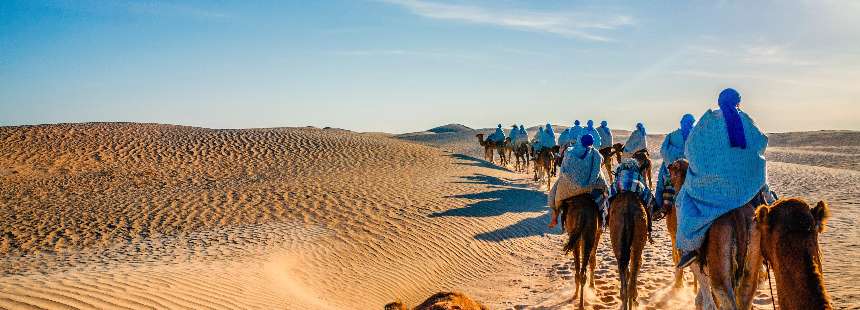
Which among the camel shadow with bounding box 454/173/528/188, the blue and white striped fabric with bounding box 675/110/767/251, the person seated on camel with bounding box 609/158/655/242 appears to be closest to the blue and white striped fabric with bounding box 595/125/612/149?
the camel shadow with bounding box 454/173/528/188

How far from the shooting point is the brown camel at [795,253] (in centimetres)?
283

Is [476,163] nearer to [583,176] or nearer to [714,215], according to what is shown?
[583,176]

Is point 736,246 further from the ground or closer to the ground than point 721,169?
closer to the ground

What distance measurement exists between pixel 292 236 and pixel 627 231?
7.18 meters

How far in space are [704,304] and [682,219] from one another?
1206mm

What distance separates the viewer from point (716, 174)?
477 cm

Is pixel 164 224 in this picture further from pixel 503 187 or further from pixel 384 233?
pixel 503 187

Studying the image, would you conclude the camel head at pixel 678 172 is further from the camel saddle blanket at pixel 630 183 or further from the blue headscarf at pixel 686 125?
the blue headscarf at pixel 686 125

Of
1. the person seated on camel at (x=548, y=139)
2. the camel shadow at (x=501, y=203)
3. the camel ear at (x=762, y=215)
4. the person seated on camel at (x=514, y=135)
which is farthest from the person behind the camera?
the person seated on camel at (x=514, y=135)

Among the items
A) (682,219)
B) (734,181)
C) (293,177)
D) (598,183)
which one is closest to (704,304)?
(682,219)

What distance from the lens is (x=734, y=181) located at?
468 centimetres

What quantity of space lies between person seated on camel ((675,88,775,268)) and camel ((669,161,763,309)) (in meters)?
0.10

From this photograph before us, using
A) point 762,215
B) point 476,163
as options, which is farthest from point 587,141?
point 476,163

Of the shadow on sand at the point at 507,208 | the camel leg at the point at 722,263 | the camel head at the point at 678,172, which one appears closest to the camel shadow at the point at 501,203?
the shadow on sand at the point at 507,208
